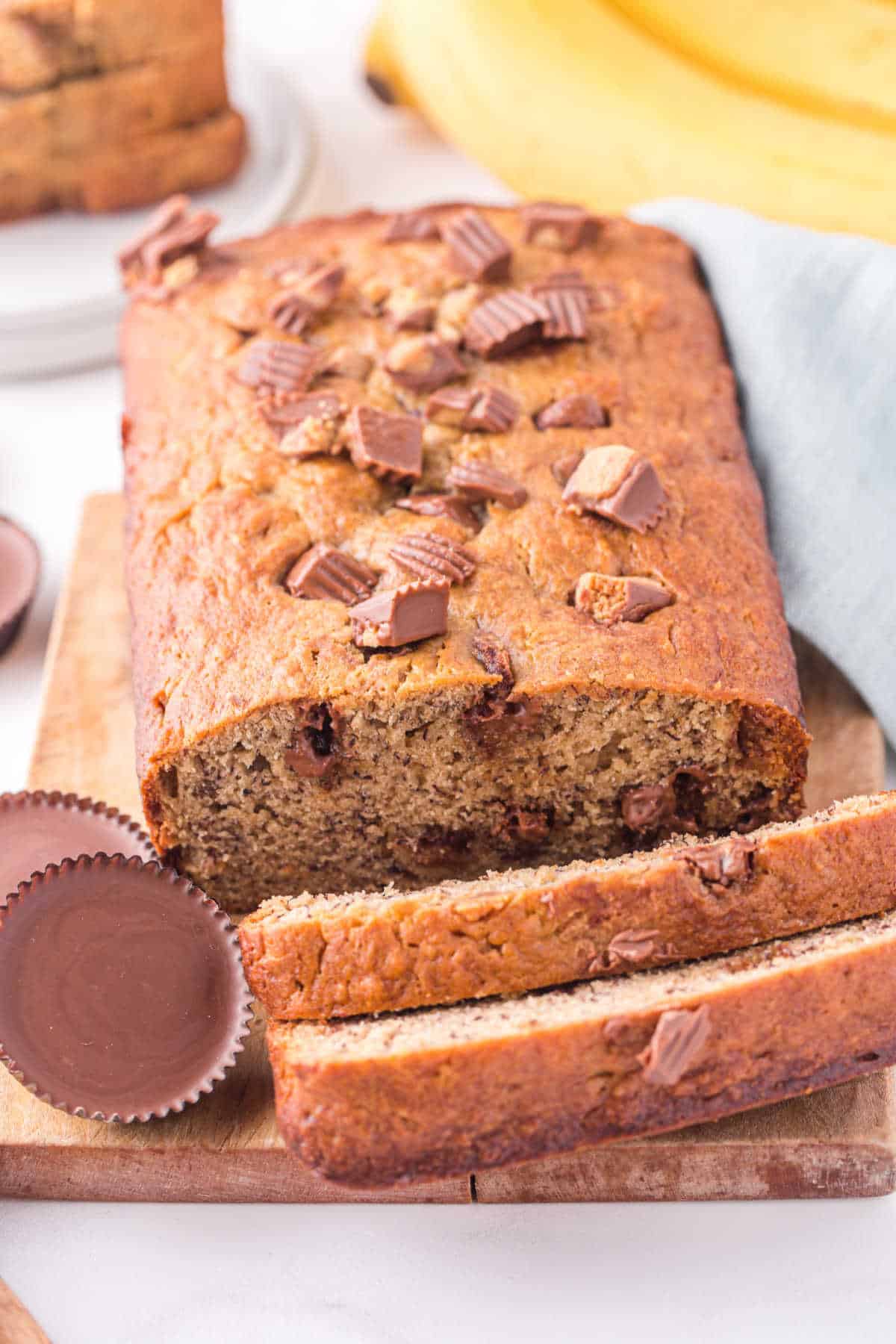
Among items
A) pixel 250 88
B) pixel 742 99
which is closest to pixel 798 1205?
pixel 742 99

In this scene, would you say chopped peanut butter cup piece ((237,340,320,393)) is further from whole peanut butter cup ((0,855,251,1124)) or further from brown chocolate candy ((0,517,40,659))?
whole peanut butter cup ((0,855,251,1124))

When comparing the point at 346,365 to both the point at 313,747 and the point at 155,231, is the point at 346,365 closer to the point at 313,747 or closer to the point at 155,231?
the point at 155,231

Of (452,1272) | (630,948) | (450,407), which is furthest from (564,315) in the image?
(452,1272)

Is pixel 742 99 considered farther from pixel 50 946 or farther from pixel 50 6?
pixel 50 946

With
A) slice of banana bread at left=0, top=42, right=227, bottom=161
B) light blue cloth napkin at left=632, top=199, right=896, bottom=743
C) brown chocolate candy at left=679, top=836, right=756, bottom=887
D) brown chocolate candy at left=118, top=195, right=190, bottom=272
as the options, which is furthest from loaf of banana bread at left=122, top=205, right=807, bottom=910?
slice of banana bread at left=0, top=42, right=227, bottom=161

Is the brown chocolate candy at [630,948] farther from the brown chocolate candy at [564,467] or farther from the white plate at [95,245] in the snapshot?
the white plate at [95,245]

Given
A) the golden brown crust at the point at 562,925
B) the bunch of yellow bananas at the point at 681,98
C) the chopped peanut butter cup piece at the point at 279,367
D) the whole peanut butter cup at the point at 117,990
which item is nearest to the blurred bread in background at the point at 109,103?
the bunch of yellow bananas at the point at 681,98
